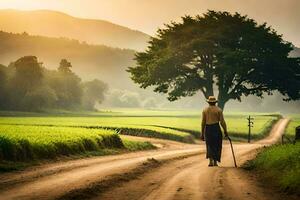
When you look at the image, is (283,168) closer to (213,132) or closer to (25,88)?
(213,132)

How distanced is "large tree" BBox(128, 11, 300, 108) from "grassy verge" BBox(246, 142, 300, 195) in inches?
1517

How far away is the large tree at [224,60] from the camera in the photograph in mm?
58656

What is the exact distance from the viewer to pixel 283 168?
16.4 meters

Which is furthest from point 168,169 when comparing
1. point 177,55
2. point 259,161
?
point 177,55

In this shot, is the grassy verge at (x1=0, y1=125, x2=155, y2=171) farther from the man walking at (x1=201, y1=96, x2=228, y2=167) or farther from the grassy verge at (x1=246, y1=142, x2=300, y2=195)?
the grassy verge at (x1=246, y1=142, x2=300, y2=195)

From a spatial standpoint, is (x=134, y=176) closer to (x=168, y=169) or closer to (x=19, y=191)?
(x=168, y=169)

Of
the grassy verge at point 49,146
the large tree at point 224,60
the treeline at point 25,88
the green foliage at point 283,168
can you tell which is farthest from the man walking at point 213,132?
the treeline at point 25,88

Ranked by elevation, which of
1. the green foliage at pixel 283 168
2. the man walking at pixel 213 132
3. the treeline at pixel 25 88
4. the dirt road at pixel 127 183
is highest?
the treeline at pixel 25 88

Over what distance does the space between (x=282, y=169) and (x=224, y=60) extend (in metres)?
42.3

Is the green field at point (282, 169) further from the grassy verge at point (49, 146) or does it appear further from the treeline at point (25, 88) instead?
the treeline at point (25, 88)

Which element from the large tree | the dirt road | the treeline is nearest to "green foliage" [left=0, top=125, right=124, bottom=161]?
the dirt road

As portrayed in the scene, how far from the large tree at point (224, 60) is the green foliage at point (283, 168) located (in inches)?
1521

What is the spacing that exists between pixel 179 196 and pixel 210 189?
61.0 inches

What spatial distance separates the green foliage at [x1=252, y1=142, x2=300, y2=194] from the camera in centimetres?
1360
